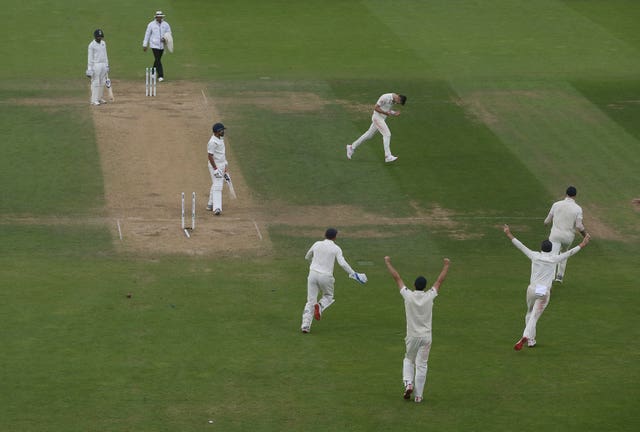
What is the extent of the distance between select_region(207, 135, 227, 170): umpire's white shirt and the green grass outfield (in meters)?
2.05

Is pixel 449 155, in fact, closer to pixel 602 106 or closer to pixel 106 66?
pixel 602 106

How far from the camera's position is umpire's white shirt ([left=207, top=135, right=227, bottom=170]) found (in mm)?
29719

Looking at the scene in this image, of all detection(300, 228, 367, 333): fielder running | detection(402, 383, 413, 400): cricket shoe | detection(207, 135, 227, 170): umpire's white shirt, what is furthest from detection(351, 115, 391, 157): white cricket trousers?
detection(402, 383, 413, 400): cricket shoe

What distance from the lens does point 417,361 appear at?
20.4 m

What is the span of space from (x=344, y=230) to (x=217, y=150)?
3488 mm

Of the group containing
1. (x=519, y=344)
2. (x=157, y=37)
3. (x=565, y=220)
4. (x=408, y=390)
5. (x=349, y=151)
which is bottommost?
(x=349, y=151)

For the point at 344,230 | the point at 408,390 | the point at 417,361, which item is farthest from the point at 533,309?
the point at 344,230

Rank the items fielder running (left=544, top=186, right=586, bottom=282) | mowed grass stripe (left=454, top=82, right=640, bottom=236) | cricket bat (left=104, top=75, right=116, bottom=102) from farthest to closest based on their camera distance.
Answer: cricket bat (left=104, top=75, right=116, bottom=102)
mowed grass stripe (left=454, top=82, right=640, bottom=236)
fielder running (left=544, top=186, right=586, bottom=282)

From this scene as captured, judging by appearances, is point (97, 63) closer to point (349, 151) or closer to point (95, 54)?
point (95, 54)

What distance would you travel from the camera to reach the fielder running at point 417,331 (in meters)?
20.2

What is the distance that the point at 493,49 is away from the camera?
149 ft

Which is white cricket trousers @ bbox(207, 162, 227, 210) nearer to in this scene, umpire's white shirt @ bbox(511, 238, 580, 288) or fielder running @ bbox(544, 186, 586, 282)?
fielder running @ bbox(544, 186, 586, 282)

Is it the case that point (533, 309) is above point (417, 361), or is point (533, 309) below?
below

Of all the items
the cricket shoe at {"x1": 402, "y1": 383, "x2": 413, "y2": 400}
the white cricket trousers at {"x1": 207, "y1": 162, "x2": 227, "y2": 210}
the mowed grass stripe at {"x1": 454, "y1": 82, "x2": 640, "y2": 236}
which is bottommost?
the mowed grass stripe at {"x1": 454, "y1": 82, "x2": 640, "y2": 236}
